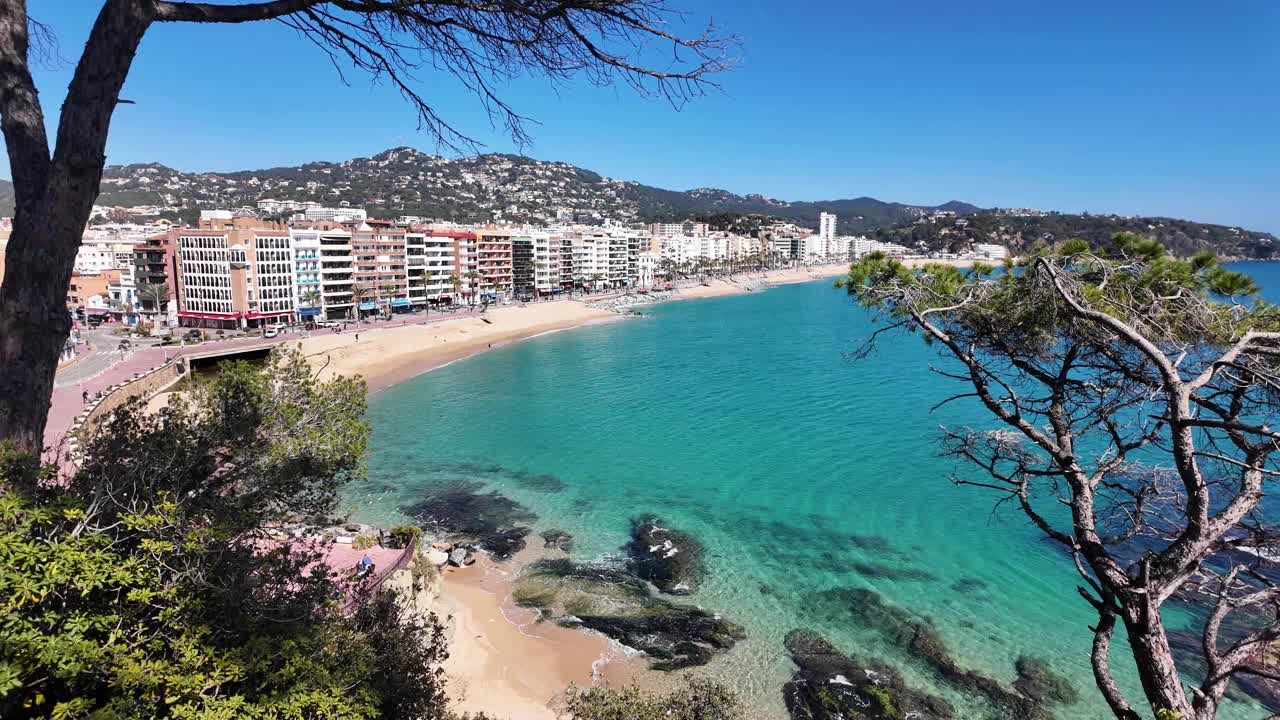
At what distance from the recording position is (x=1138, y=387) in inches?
196

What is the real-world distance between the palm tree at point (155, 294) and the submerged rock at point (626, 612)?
5338cm

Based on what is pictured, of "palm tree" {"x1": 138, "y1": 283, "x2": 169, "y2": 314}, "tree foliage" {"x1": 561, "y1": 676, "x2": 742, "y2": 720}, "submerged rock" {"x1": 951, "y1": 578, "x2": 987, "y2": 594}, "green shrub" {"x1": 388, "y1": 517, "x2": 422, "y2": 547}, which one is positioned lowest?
"submerged rock" {"x1": 951, "y1": 578, "x2": 987, "y2": 594}

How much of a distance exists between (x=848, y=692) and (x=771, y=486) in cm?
Result: 1045

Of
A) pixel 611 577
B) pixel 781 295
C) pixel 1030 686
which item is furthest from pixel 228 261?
pixel 781 295

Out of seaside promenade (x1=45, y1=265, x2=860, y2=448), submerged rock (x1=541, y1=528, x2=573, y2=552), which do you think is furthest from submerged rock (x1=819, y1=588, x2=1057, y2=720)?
seaside promenade (x1=45, y1=265, x2=860, y2=448)

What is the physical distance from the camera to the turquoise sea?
1290cm

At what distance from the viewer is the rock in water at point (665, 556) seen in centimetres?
1462

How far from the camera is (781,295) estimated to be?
115562 millimetres

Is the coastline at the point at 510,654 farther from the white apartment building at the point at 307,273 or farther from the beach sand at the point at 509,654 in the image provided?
the white apartment building at the point at 307,273

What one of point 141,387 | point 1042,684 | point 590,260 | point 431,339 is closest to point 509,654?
point 1042,684

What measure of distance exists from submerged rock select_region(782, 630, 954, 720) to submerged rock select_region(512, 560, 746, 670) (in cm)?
150

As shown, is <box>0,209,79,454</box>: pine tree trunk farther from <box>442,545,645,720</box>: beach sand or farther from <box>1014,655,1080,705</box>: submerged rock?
<box>1014,655,1080,705</box>: submerged rock

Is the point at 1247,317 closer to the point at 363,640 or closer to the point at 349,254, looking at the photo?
the point at 363,640

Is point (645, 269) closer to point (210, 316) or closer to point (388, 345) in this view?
point (388, 345)
